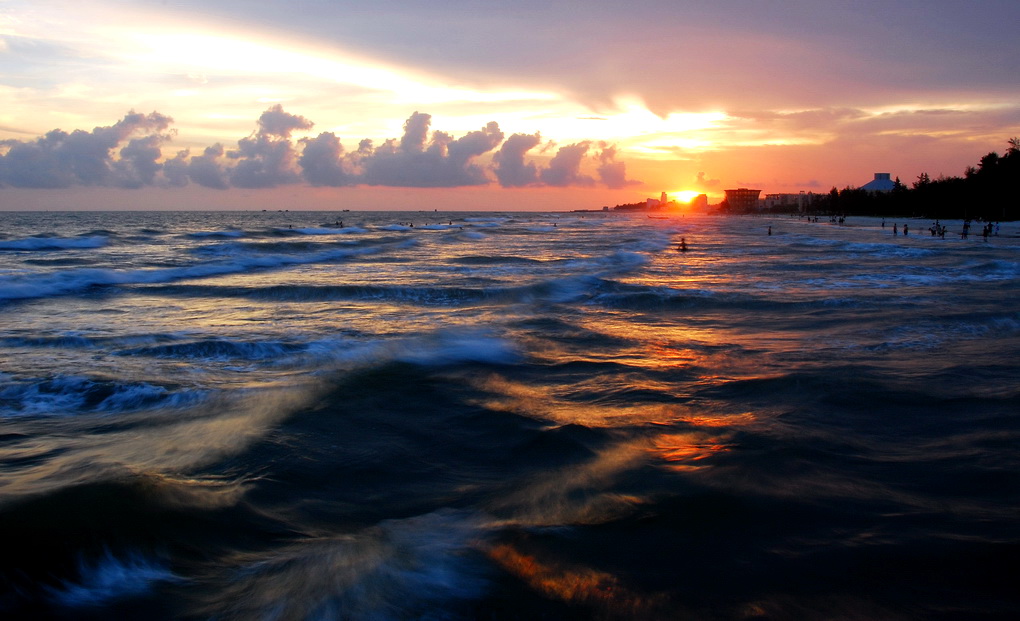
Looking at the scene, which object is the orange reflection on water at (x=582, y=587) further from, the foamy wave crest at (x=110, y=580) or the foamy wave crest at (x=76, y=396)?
the foamy wave crest at (x=76, y=396)

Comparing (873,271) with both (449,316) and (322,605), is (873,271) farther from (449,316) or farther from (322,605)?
(322,605)

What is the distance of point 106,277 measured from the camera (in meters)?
25.0

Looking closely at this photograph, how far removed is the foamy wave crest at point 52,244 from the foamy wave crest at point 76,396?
41396mm

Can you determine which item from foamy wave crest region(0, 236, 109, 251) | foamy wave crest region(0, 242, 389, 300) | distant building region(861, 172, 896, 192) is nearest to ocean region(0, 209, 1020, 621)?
foamy wave crest region(0, 242, 389, 300)

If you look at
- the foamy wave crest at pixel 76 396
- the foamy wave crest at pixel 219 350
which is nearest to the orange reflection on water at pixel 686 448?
the foamy wave crest at pixel 76 396

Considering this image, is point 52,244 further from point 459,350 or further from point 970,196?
point 970,196

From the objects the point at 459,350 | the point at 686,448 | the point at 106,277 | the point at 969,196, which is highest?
the point at 969,196

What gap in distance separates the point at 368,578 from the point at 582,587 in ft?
5.02

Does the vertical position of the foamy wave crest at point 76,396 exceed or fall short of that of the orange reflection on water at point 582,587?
it exceeds it

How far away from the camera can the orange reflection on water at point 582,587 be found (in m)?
4.04

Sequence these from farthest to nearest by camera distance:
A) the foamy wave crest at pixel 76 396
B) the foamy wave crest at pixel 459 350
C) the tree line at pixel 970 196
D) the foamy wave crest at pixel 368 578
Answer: the tree line at pixel 970 196 → the foamy wave crest at pixel 459 350 → the foamy wave crest at pixel 76 396 → the foamy wave crest at pixel 368 578

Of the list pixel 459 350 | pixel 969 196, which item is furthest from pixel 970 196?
pixel 459 350

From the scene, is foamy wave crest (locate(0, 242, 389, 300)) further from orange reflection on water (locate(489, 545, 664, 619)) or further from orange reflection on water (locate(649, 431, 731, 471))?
orange reflection on water (locate(489, 545, 664, 619))

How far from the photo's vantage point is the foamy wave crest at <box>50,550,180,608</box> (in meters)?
4.37
